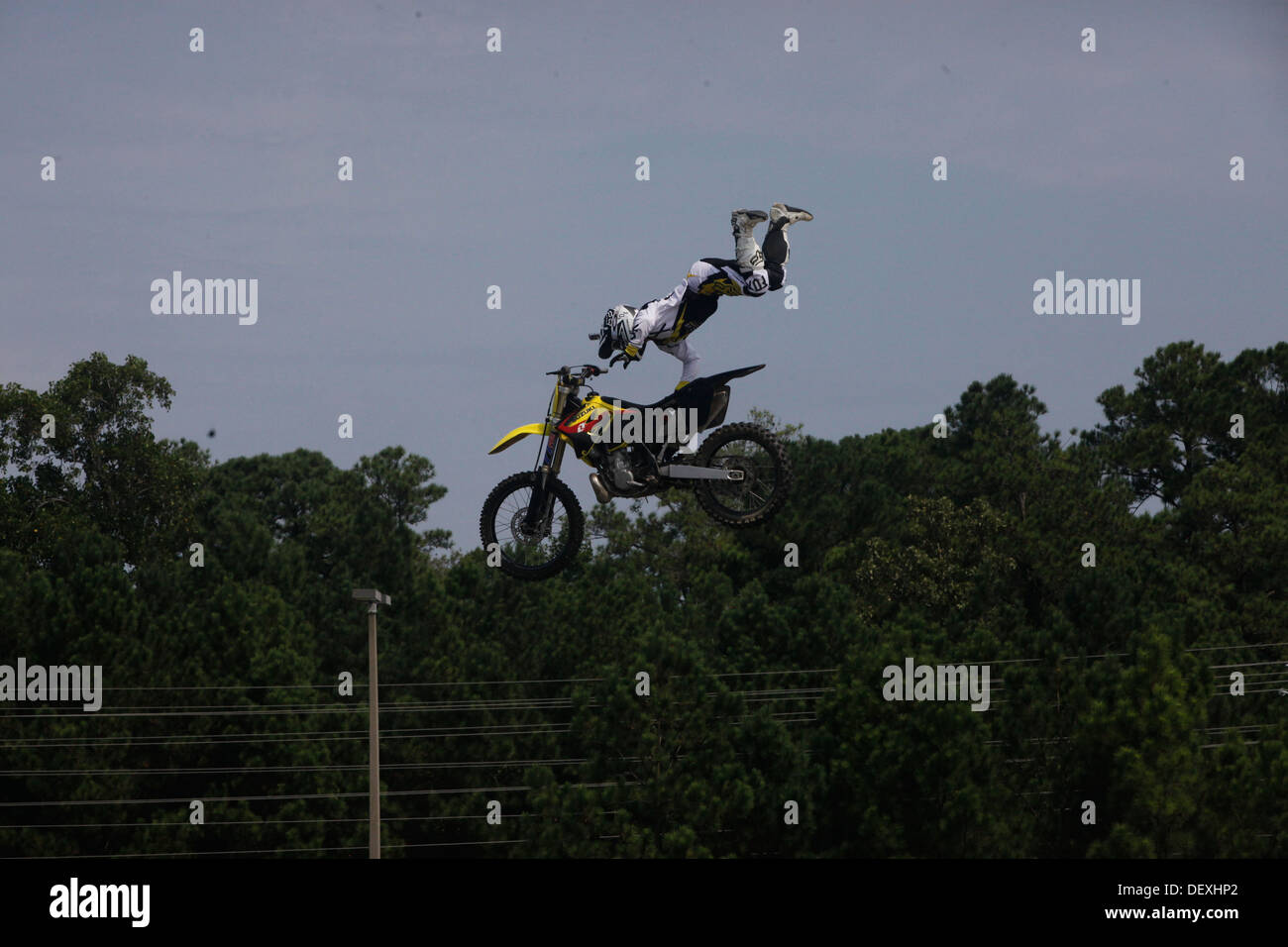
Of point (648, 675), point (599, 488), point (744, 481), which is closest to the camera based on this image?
point (599, 488)

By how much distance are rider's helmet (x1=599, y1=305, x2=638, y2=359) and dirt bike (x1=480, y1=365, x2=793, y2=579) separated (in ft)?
0.95

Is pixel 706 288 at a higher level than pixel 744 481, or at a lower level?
higher

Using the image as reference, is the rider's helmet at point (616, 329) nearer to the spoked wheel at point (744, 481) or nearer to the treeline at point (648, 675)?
the spoked wheel at point (744, 481)

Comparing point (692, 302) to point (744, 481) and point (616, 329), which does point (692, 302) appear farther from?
point (744, 481)

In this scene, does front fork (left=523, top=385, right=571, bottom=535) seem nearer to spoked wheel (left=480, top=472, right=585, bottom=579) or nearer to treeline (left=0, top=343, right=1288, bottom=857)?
spoked wheel (left=480, top=472, right=585, bottom=579)

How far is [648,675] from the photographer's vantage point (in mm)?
53156

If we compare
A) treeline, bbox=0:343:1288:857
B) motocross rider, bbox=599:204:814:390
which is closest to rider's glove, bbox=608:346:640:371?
motocross rider, bbox=599:204:814:390

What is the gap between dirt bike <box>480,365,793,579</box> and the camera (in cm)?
1677

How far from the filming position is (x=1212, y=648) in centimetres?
5697

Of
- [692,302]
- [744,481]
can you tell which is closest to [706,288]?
[692,302]

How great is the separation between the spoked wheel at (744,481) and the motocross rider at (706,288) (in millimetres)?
736

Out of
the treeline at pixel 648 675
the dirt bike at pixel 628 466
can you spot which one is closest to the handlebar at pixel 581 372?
the dirt bike at pixel 628 466

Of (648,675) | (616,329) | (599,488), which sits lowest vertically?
(648,675)

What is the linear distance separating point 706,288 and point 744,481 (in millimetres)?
2000
